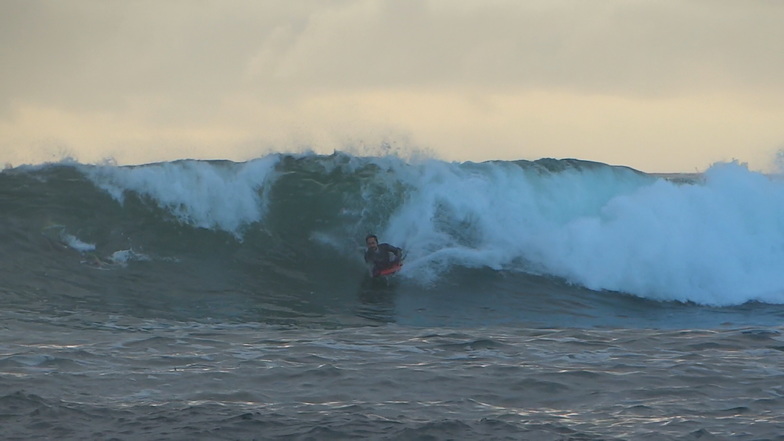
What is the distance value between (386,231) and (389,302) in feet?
13.7

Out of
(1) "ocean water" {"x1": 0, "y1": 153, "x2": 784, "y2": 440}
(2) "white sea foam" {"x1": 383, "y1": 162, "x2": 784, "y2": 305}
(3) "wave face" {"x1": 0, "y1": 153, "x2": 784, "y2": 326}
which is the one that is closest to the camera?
(1) "ocean water" {"x1": 0, "y1": 153, "x2": 784, "y2": 440}

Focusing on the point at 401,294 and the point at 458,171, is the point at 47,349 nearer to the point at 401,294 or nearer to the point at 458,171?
the point at 401,294

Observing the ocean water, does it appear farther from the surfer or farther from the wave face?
the surfer

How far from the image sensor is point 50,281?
1419 centimetres

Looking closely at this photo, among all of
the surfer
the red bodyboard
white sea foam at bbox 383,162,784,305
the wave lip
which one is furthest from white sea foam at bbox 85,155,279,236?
the red bodyboard

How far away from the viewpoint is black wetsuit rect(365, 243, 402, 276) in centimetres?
1547

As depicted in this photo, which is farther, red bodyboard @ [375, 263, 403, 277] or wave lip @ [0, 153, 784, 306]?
wave lip @ [0, 153, 784, 306]

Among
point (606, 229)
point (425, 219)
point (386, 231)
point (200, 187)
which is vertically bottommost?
point (386, 231)

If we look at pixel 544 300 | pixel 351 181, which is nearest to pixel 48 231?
pixel 351 181

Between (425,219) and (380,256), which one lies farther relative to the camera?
(425,219)

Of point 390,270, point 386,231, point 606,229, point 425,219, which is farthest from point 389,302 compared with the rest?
point 606,229

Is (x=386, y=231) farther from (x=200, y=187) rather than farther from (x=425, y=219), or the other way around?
(x=200, y=187)

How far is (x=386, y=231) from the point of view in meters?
17.9

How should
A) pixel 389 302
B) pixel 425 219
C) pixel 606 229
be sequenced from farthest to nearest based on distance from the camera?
1. pixel 425 219
2. pixel 606 229
3. pixel 389 302
